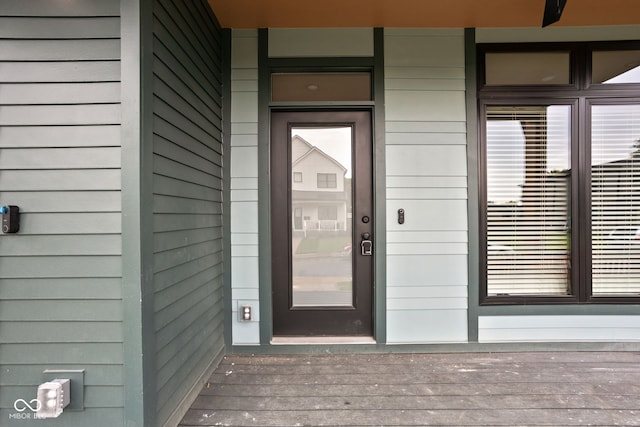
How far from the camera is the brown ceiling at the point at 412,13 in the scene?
2.15 metres

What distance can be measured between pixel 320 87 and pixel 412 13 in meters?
0.85

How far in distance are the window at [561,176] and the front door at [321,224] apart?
96 cm

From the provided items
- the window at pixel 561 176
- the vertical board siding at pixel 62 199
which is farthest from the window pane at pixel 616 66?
the vertical board siding at pixel 62 199

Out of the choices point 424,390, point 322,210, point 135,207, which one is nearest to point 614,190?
point 424,390

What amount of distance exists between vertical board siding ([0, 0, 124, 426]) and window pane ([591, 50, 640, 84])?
133 inches

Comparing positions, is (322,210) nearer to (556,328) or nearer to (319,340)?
(319,340)

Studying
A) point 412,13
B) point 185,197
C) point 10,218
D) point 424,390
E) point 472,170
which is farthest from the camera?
point 472,170

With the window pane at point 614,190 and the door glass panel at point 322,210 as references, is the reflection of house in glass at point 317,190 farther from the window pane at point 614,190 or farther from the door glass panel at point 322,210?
the window pane at point 614,190

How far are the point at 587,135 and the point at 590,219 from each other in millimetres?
674

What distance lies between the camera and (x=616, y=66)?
2492 millimetres

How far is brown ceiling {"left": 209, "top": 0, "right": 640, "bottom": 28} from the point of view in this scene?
2.15 m

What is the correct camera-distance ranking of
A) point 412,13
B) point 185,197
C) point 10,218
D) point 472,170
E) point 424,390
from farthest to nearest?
point 472,170 < point 412,13 < point 424,390 < point 185,197 < point 10,218

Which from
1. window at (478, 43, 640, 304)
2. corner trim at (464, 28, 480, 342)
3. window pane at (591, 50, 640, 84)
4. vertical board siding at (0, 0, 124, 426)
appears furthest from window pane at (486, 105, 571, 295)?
vertical board siding at (0, 0, 124, 426)

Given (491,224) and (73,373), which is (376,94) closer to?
(491,224)
